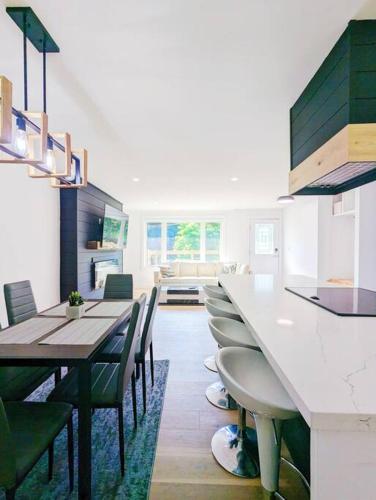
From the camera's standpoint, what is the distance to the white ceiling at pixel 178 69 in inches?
52.6

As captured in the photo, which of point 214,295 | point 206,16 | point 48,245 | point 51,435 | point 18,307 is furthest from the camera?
point 48,245

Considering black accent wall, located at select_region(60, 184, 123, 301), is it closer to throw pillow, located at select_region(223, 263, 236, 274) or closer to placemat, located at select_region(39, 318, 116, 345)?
placemat, located at select_region(39, 318, 116, 345)

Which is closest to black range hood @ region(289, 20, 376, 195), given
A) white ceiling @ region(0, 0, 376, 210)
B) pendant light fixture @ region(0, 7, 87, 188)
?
white ceiling @ region(0, 0, 376, 210)

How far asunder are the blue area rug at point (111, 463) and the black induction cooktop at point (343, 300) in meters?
1.42

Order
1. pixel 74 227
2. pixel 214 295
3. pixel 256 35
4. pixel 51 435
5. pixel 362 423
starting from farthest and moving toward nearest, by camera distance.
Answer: pixel 74 227 < pixel 214 295 < pixel 256 35 < pixel 51 435 < pixel 362 423

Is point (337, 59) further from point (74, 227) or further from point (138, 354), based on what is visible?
point (74, 227)

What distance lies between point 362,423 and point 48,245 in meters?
4.32

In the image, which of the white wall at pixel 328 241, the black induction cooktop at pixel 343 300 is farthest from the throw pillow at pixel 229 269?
the black induction cooktop at pixel 343 300

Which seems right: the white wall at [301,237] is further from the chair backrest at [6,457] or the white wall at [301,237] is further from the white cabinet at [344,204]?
the chair backrest at [6,457]

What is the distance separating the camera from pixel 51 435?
1.19 m

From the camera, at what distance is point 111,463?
1594mm

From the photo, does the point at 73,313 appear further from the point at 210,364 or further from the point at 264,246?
the point at 264,246

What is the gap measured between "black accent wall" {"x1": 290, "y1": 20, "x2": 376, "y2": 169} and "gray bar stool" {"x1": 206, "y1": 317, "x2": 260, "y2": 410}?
1.35 metres

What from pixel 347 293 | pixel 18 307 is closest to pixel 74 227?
pixel 18 307
